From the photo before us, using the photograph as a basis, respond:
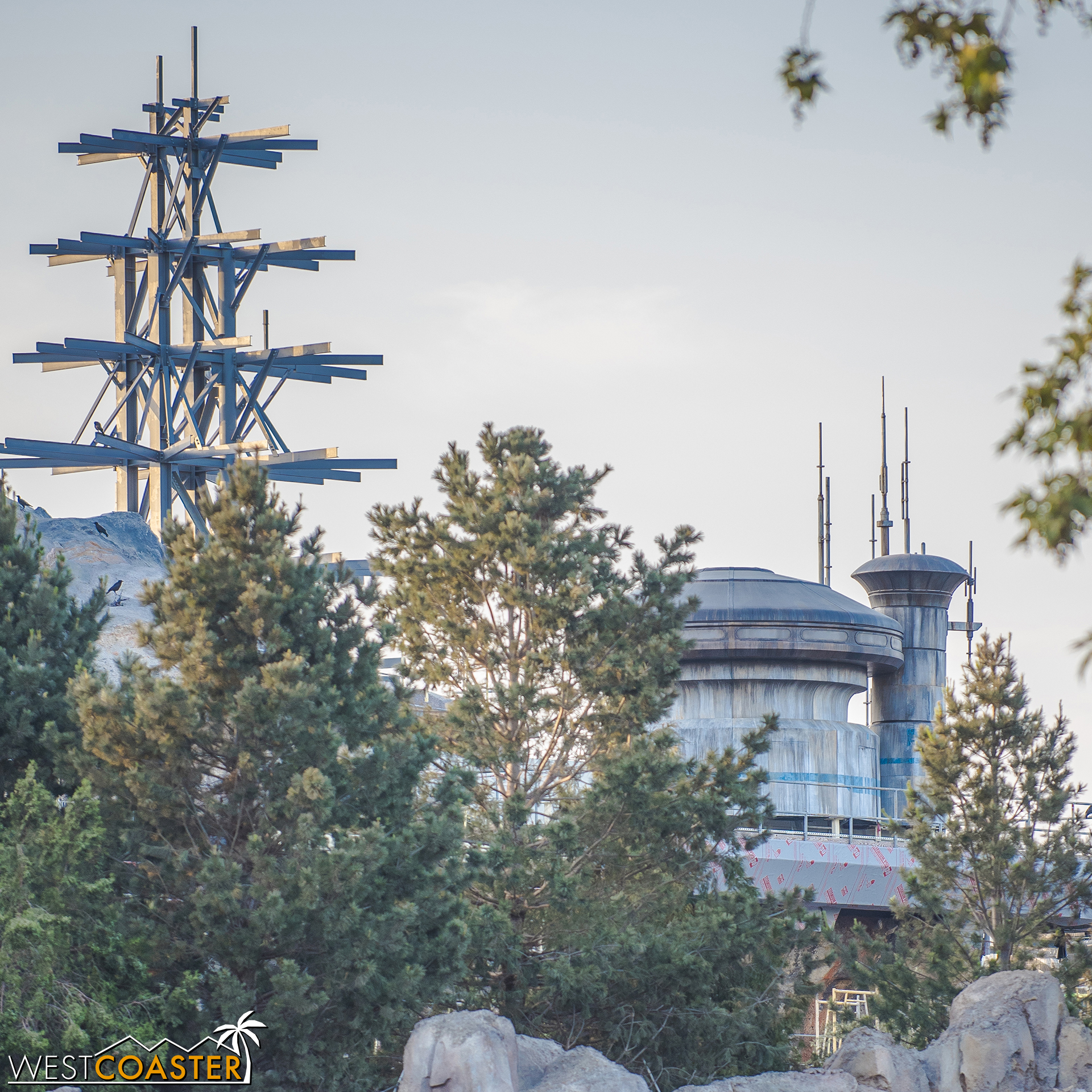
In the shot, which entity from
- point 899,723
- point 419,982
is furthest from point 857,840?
point 419,982

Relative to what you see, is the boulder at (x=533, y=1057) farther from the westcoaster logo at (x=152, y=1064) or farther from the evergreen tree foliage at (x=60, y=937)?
the evergreen tree foliage at (x=60, y=937)

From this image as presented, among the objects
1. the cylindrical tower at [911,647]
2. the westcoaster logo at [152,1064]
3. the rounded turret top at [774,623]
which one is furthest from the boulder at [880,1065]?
the cylindrical tower at [911,647]

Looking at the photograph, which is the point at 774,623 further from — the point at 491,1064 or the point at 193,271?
the point at 491,1064

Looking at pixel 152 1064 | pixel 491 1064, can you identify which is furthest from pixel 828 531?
pixel 152 1064

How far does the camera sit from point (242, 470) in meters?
19.3

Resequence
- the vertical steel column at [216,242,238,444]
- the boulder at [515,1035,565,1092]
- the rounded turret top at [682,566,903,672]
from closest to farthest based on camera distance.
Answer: the boulder at [515,1035,565,1092]
the vertical steel column at [216,242,238,444]
the rounded turret top at [682,566,903,672]

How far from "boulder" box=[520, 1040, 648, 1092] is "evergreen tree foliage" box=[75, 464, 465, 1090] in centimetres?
171

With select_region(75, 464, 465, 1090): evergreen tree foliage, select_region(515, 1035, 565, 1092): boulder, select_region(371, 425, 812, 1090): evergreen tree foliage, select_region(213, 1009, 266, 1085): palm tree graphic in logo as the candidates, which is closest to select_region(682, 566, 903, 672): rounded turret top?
select_region(371, 425, 812, 1090): evergreen tree foliage

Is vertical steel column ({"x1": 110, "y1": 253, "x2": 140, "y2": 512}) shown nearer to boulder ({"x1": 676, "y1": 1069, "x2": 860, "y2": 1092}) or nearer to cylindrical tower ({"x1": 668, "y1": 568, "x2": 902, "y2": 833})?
cylindrical tower ({"x1": 668, "y1": 568, "x2": 902, "y2": 833})

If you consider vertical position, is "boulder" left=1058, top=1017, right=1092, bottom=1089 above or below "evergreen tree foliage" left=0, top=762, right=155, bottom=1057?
below

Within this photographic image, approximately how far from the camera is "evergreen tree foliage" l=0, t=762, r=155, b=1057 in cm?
1617

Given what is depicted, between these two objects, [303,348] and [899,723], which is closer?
[303,348]

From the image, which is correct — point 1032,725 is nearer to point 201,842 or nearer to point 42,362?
point 201,842

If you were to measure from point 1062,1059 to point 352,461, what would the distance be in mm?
20884
